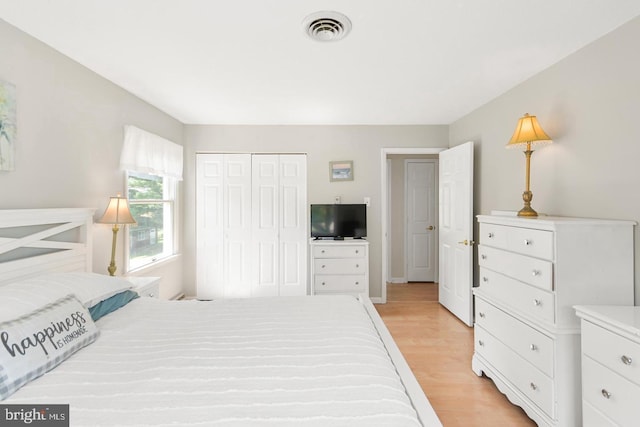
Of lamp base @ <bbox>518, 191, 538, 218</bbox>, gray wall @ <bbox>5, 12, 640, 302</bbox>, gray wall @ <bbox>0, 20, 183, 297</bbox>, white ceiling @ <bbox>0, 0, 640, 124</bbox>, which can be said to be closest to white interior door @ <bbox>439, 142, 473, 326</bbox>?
gray wall @ <bbox>5, 12, 640, 302</bbox>

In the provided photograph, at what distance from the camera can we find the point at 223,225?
154 inches

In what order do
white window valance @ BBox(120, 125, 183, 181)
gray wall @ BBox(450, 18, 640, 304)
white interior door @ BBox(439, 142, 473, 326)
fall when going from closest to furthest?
gray wall @ BBox(450, 18, 640, 304)
white window valance @ BBox(120, 125, 183, 181)
white interior door @ BBox(439, 142, 473, 326)

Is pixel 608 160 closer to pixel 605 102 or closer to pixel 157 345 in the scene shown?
pixel 605 102

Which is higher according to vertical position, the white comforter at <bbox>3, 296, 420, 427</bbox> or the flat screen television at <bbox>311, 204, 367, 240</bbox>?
the flat screen television at <bbox>311, 204, 367, 240</bbox>

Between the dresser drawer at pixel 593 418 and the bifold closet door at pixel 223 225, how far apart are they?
3360mm

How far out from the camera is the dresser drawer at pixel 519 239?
167 centimetres

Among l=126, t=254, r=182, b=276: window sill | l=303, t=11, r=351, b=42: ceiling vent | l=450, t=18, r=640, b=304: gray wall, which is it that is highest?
l=303, t=11, r=351, b=42: ceiling vent

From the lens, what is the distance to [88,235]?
2.19 meters

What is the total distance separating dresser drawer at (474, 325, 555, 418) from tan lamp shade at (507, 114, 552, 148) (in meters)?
1.47

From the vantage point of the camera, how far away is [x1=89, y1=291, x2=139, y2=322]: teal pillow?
1638mm

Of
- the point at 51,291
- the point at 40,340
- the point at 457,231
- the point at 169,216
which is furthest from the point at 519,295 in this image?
the point at 169,216

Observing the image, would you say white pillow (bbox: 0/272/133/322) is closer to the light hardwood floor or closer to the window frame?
the window frame

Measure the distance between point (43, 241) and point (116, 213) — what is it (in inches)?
20.5

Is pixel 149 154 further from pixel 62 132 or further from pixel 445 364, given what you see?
pixel 445 364
